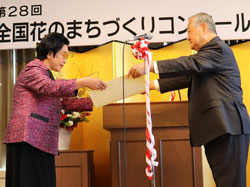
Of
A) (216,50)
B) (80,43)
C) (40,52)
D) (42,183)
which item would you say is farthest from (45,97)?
(80,43)

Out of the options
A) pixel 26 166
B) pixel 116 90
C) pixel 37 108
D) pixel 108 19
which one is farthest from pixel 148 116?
pixel 108 19

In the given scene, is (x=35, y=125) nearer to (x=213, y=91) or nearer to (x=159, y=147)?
(x=159, y=147)

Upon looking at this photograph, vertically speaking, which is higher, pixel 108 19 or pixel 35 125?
pixel 108 19

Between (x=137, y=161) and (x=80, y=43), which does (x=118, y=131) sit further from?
(x=80, y=43)

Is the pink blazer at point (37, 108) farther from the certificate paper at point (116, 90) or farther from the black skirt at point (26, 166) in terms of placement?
the certificate paper at point (116, 90)

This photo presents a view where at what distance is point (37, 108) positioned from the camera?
248 cm

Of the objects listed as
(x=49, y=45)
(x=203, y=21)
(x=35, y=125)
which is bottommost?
(x=35, y=125)

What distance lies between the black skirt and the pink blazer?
0.17 feet

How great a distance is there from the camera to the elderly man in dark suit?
7.62 feet

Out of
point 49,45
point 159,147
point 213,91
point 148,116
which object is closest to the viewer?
point 148,116

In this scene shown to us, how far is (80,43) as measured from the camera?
13.1 feet

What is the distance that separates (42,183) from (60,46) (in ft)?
2.97

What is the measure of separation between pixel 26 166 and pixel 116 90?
0.73 m

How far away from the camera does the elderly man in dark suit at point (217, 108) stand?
7.62 ft
